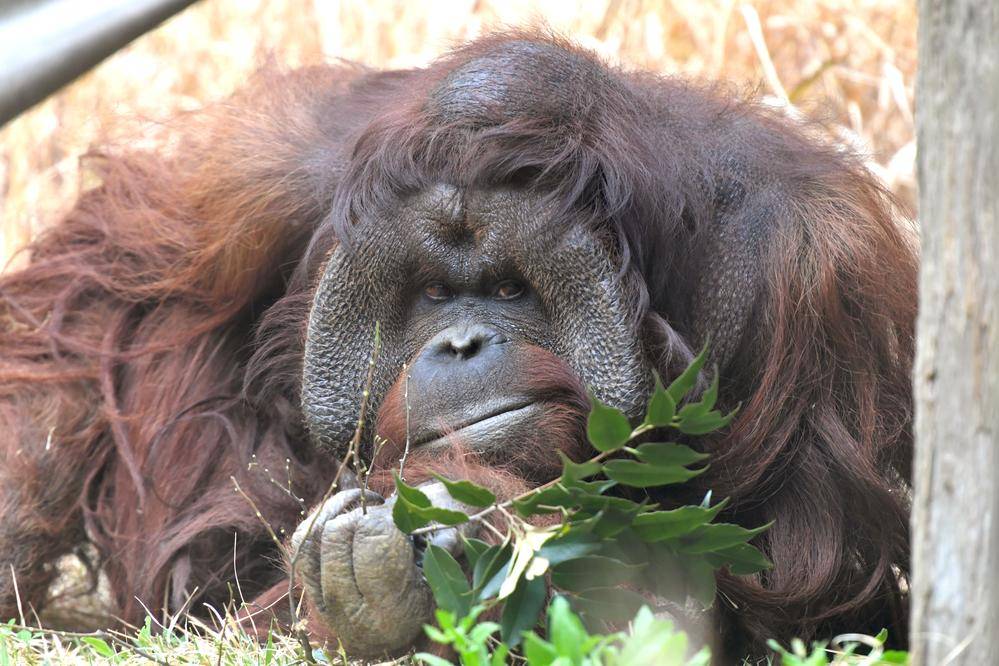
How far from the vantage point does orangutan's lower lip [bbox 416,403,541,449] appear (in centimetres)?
263

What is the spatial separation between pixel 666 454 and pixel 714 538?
0.16 meters

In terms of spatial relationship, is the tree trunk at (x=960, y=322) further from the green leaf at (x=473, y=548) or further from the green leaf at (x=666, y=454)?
the green leaf at (x=473, y=548)

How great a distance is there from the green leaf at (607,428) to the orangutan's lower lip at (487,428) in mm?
443

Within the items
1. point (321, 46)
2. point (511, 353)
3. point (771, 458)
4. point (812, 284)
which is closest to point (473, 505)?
point (511, 353)

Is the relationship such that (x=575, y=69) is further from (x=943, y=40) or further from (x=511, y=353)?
(x=943, y=40)

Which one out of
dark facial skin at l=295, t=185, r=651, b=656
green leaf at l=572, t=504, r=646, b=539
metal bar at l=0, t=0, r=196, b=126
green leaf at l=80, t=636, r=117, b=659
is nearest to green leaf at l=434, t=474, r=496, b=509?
green leaf at l=572, t=504, r=646, b=539

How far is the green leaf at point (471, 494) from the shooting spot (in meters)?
2.23

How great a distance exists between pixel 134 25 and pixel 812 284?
1.82 metres

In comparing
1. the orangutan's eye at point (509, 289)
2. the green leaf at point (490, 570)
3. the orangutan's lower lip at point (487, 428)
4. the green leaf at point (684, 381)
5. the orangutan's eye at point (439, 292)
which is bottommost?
the green leaf at point (490, 570)

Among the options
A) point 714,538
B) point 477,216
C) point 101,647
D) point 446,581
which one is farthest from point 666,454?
point 101,647

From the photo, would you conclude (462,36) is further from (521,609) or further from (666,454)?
(521,609)

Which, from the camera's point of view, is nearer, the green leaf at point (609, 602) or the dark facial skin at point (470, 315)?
the green leaf at point (609, 602)

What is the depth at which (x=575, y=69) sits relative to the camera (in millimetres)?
2898

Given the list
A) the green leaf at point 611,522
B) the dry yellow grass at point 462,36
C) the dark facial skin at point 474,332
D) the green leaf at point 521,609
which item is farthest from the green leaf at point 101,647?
the dry yellow grass at point 462,36
